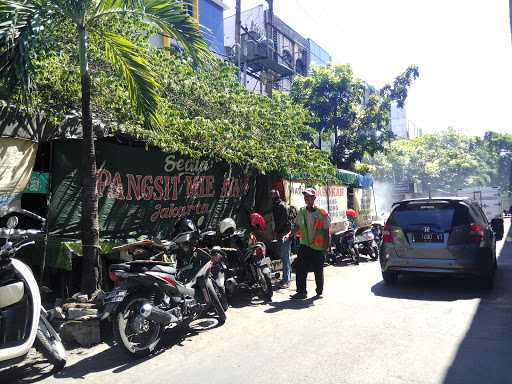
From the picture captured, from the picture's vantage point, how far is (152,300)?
473 centimetres

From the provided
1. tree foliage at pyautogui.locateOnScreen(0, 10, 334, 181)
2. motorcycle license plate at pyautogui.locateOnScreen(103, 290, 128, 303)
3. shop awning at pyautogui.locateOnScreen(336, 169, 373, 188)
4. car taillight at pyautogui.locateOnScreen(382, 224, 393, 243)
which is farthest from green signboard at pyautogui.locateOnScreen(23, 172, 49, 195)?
shop awning at pyautogui.locateOnScreen(336, 169, 373, 188)

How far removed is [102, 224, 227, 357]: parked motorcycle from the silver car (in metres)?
3.51

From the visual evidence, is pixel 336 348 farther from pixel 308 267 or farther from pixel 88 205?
pixel 88 205

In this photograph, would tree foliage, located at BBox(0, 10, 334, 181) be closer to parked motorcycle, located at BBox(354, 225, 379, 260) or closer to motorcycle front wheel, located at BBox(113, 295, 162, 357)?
parked motorcycle, located at BBox(354, 225, 379, 260)

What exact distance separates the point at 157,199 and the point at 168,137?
1.33 meters

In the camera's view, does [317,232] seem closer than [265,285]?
No

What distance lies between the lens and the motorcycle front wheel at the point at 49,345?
3.95 metres

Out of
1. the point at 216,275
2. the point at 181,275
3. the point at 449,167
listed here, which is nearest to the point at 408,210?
the point at 216,275

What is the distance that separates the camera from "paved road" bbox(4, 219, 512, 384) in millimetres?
3850

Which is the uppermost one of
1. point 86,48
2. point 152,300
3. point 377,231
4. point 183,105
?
point 86,48

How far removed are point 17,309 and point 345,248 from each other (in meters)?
9.08

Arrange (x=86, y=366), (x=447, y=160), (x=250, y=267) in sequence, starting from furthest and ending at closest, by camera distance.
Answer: (x=447, y=160) < (x=250, y=267) < (x=86, y=366)

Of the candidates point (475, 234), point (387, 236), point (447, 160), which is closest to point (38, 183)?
point (387, 236)

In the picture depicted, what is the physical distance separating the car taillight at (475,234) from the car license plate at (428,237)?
1.44ft
